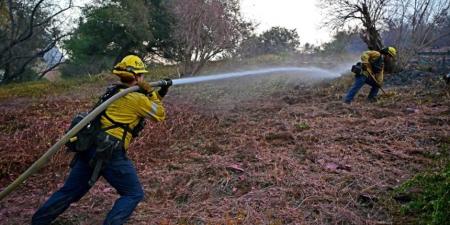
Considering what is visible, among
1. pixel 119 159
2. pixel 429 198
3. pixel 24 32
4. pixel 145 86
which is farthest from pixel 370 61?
pixel 24 32

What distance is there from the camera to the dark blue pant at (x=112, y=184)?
352 cm

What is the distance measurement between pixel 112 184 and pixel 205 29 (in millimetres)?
11181

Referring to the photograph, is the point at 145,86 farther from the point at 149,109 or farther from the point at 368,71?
the point at 368,71

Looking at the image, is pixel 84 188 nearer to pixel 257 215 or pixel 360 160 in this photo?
pixel 257 215

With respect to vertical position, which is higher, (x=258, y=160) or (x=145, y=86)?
(x=145, y=86)

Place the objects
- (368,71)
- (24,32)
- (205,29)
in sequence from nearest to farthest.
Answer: (368,71)
(205,29)
(24,32)

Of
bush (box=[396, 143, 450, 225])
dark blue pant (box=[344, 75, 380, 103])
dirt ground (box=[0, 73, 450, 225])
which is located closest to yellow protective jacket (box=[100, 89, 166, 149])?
dirt ground (box=[0, 73, 450, 225])

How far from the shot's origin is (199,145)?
633cm

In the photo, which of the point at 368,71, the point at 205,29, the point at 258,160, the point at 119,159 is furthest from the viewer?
the point at 205,29

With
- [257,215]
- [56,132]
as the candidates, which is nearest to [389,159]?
[257,215]

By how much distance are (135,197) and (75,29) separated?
2143 cm

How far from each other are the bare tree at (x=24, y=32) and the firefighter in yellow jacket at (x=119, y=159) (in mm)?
16540

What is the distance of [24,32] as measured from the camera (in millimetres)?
19484

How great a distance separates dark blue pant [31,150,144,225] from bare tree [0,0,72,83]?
652 inches
